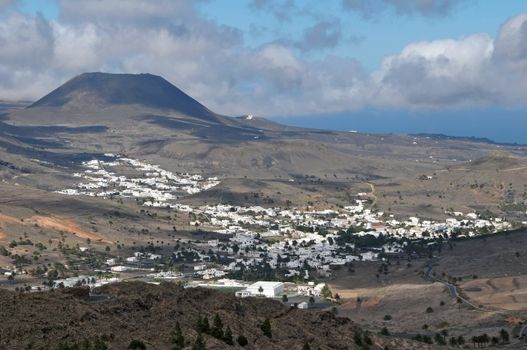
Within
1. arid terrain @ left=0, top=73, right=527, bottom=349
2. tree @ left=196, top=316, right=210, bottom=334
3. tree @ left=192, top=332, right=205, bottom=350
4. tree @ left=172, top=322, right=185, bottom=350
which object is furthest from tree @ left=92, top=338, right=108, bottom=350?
tree @ left=196, top=316, right=210, bottom=334

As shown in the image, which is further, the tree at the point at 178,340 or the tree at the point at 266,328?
the tree at the point at 266,328

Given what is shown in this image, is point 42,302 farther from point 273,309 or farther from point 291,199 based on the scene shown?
point 291,199

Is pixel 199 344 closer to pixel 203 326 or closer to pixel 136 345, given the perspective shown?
pixel 136 345

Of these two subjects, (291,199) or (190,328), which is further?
(291,199)

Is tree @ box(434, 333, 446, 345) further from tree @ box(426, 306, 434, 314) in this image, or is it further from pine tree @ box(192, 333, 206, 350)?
→ pine tree @ box(192, 333, 206, 350)

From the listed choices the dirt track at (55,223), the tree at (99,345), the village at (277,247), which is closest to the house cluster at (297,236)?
the village at (277,247)

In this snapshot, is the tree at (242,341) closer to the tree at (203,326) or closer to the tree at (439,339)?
the tree at (203,326)

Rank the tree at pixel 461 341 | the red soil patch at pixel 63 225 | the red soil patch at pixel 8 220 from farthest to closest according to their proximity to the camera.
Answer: the red soil patch at pixel 63 225 < the red soil patch at pixel 8 220 < the tree at pixel 461 341

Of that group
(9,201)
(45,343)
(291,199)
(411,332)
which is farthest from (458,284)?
(291,199)
